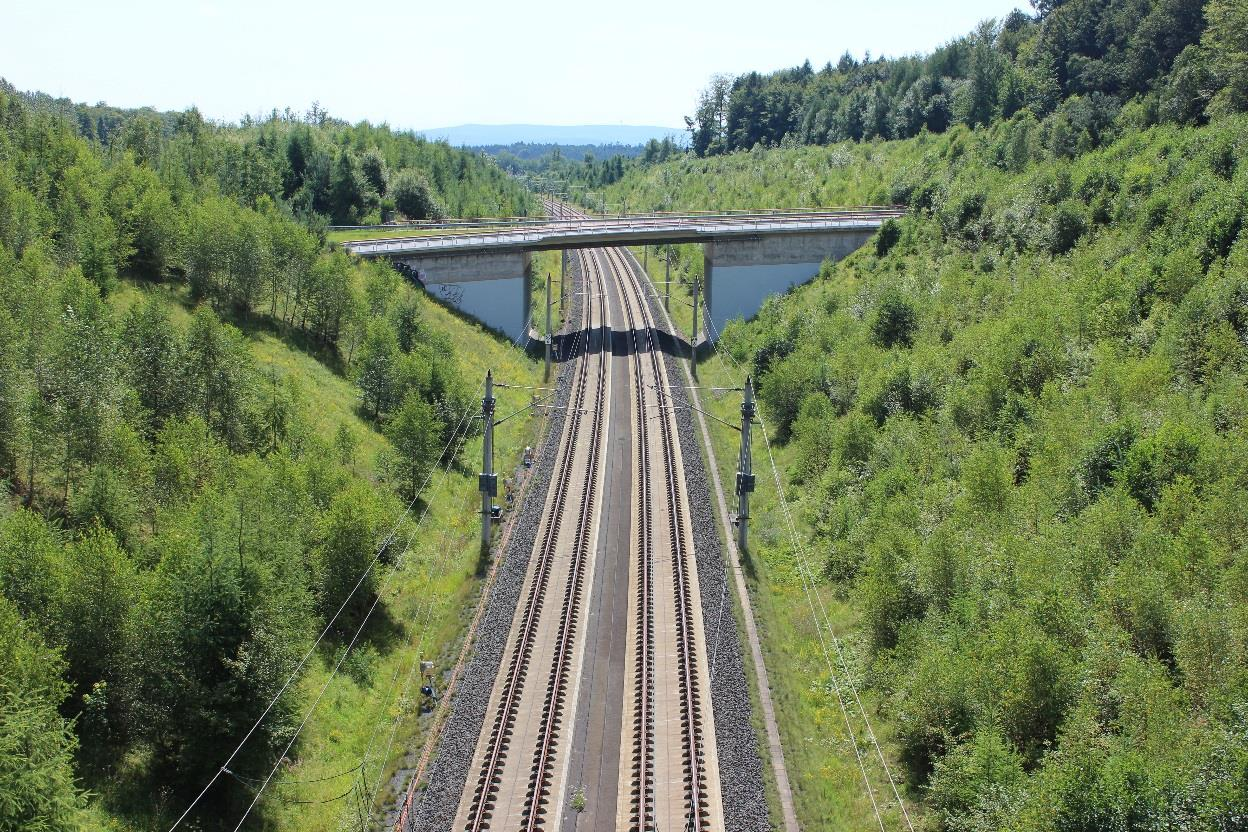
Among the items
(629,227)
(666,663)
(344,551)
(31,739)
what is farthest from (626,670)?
(629,227)

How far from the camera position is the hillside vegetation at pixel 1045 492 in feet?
67.1

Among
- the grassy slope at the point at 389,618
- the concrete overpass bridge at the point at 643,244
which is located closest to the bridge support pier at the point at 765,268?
the concrete overpass bridge at the point at 643,244

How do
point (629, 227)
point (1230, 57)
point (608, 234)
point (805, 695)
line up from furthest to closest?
point (629, 227), point (608, 234), point (1230, 57), point (805, 695)

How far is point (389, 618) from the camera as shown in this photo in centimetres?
3325

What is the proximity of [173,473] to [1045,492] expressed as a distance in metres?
29.0

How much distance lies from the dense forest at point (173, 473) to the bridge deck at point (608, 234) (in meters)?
5.83

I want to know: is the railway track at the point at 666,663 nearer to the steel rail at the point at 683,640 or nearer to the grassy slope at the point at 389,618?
the steel rail at the point at 683,640

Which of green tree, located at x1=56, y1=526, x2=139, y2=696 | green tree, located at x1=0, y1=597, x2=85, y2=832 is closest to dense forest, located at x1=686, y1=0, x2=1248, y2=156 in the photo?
green tree, located at x1=56, y1=526, x2=139, y2=696

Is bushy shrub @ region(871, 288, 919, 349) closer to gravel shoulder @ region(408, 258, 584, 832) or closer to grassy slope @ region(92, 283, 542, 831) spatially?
gravel shoulder @ region(408, 258, 584, 832)

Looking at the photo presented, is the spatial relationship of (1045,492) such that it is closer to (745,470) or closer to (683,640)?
(745,470)

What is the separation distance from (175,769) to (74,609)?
484 cm

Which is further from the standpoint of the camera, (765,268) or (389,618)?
(765,268)

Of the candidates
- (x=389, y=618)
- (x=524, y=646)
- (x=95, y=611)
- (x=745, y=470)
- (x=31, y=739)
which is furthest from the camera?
(x=745, y=470)

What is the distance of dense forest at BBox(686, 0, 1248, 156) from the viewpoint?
188 feet
